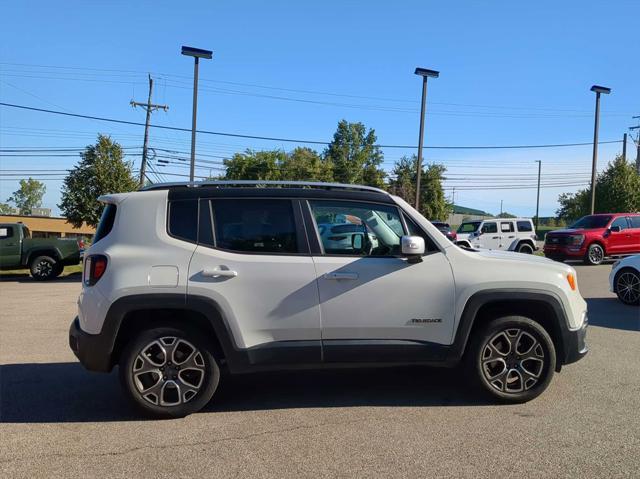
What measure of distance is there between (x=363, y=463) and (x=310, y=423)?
2.56ft

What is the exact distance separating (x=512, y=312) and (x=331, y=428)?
6.28ft

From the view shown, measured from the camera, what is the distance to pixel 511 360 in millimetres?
4570

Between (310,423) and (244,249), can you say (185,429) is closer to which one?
(310,423)

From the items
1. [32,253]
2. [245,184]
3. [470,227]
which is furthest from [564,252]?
[32,253]

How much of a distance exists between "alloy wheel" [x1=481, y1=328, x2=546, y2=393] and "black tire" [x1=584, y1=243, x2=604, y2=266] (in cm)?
1603

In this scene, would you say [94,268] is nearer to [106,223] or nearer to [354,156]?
[106,223]

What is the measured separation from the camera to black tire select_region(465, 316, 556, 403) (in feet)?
14.8

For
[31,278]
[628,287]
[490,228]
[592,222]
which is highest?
[592,222]

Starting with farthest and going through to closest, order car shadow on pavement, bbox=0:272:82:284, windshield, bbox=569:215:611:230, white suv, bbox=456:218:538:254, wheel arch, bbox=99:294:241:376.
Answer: white suv, bbox=456:218:538:254 → windshield, bbox=569:215:611:230 → car shadow on pavement, bbox=0:272:82:284 → wheel arch, bbox=99:294:241:376

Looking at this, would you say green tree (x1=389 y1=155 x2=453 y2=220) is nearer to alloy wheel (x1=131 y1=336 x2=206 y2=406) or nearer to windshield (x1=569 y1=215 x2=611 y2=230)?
windshield (x1=569 y1=215 x2=611 y2=230)

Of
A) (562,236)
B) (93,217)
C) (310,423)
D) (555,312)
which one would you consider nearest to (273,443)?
(310,423)

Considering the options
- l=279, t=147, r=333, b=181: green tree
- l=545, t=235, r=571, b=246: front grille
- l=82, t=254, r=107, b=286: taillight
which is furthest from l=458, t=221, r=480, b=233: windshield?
l=279, t=147, r=333, b=181: green tree

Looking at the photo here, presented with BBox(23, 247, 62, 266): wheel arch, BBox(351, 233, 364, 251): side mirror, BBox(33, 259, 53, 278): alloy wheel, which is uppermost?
BBox(351, 233, 364, 251): side mirror

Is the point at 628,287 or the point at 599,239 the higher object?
the point at 599,239
